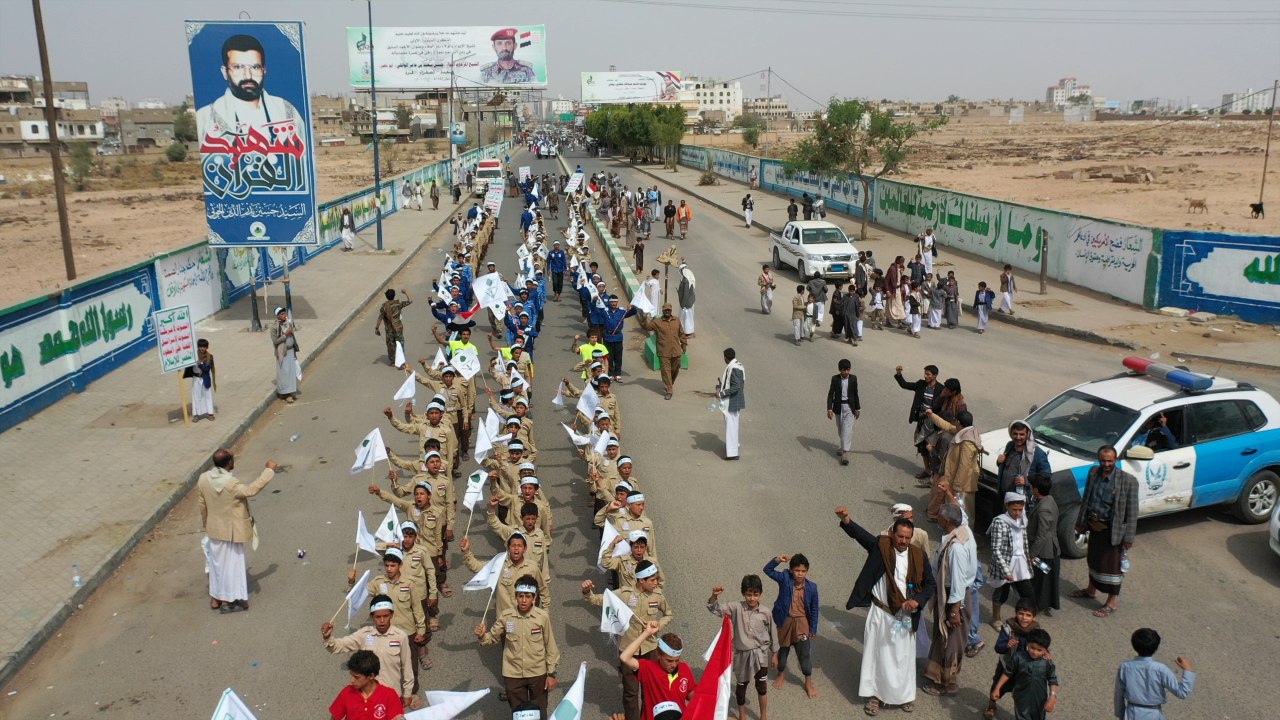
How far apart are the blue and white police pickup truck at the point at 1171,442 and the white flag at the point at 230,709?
23.3 ft

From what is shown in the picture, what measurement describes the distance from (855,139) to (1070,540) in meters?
27.6

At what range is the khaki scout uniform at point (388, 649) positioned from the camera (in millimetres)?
6121

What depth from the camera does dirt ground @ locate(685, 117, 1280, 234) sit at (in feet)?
121

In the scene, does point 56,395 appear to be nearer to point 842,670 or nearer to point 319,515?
point 319,515

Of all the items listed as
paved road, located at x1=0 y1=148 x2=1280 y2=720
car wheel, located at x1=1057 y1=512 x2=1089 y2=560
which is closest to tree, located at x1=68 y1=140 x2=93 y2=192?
paved road, located at x1=0 y1=148 x2=1280 y2=720

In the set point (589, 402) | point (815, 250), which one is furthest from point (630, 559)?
point (815, 250)

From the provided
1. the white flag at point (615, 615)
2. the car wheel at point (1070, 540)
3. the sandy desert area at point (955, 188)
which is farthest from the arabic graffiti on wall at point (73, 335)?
the car wheel at point (1070, 540)

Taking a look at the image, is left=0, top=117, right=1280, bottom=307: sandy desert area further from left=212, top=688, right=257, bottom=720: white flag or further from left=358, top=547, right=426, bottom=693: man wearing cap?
left=212, top=688, right=257, bottom=720: white flag

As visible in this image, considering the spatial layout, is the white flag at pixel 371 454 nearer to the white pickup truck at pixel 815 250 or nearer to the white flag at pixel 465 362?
the white flag at pixel 465 362

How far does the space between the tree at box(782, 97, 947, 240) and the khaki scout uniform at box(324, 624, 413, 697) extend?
28.2m

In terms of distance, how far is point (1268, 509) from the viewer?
33.1ft

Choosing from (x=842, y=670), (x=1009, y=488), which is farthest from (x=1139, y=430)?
(x=842, y=670)

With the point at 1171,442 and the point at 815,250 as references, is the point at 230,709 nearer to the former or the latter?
the point at 1171,442

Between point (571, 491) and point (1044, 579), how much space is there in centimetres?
536
